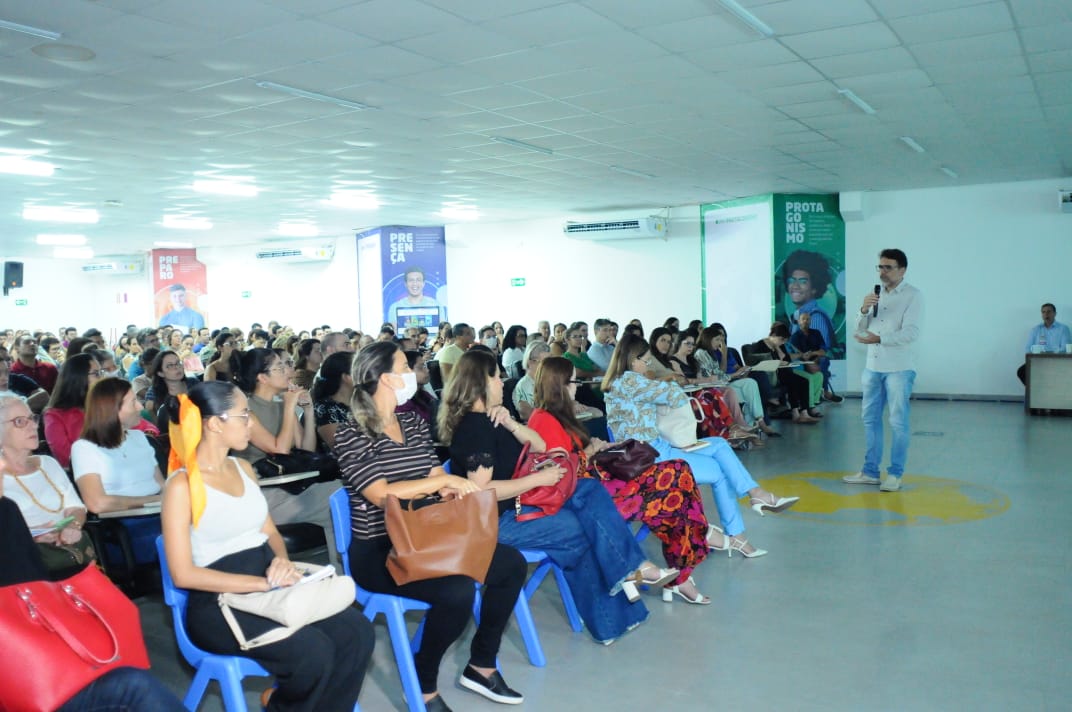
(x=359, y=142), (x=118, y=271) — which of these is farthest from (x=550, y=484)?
(x=118, y=271)

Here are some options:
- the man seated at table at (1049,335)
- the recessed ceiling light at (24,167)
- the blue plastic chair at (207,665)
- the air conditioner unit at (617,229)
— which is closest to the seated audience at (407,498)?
the blue plastic chair at (207,665)

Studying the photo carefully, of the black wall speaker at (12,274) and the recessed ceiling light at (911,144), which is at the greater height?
the recessed ceiling light at (911,144)

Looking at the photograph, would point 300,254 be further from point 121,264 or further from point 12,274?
point 12,274

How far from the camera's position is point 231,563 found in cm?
280

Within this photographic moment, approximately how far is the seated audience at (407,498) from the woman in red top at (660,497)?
937 millimetres

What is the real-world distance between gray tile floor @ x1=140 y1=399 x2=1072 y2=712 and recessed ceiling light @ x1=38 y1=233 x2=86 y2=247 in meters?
14.7

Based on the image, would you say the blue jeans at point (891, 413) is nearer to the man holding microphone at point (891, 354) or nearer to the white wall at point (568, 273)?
the man holding microphone at point (891, 354)

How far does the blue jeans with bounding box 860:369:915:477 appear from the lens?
6.76 m

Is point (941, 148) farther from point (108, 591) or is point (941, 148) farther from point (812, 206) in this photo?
point (108, 591)

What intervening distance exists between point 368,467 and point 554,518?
93 cm

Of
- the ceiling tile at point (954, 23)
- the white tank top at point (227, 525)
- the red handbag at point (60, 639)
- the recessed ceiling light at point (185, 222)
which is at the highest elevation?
the ceiling tile at point (954, 23)

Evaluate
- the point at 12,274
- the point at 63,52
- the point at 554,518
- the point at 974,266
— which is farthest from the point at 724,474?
the point at 12,274

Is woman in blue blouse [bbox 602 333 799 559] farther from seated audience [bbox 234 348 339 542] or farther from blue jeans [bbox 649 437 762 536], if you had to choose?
seated audience [bbox 234 348 339 542]

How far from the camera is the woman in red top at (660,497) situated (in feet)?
14.1
